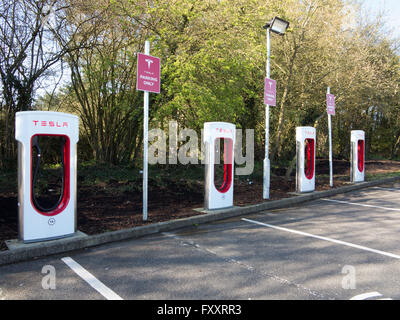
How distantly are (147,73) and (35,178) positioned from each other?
2.74m

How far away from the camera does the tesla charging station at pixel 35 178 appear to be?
4.55 metres

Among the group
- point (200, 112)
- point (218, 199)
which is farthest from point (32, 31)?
point (218, 199)

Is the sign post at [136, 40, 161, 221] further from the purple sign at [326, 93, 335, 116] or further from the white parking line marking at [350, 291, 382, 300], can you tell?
the purple sign at [326, 93, 335, 116]

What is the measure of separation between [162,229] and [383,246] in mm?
3675

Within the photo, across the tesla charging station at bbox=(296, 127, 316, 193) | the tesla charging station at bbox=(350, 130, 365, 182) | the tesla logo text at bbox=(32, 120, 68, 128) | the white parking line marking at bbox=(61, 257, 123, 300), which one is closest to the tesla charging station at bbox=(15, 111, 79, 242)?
the tesla logo text at bbox=(32, 120, 68, 128)

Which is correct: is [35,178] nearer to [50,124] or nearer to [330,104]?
[50,124]

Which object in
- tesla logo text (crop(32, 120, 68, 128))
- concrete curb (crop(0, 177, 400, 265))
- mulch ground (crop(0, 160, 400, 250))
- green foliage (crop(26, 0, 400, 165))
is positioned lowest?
concrete curb (crop(0, 177, 400, 265))

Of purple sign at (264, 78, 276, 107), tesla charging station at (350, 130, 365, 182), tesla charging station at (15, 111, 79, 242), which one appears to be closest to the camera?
tesla charging station at (15, 111, 79, 242)

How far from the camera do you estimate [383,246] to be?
5.05 m

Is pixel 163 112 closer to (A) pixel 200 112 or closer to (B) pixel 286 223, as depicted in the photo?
(A) pixel 200 112

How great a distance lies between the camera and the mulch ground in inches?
231

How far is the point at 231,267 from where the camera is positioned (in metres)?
4.18

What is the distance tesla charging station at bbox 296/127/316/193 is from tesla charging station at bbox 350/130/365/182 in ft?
8.96

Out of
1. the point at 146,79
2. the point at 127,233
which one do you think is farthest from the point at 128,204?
the point at 146,79
